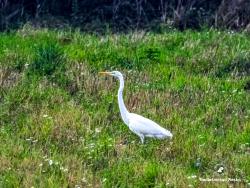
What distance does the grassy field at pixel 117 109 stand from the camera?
9102 millimetres

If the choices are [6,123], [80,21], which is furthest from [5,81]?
[80,21]

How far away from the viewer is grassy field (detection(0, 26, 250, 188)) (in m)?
9.10

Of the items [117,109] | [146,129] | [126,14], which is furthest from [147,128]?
[126,14]

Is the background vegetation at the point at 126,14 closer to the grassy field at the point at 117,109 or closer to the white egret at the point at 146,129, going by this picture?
the grassy field at the point at 117,109

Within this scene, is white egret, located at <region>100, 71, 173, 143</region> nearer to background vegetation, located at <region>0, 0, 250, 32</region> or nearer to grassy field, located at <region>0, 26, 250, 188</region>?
grassy field, located at <region>0, 26, 250, 188</region>

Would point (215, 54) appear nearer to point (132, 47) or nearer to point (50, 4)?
point (132, 47)

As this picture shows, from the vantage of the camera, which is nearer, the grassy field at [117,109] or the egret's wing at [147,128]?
the grassy field at [117,109]

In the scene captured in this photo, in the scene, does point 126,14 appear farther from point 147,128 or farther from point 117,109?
point 147,128

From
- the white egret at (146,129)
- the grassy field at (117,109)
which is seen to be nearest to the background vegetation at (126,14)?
the grassy field at (117,109)

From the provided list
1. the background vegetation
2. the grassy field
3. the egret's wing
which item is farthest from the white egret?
the background vegetation

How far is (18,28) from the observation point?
16094mm

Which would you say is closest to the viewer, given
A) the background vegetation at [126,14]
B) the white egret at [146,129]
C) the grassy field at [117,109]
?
the grassy field at [117,109]

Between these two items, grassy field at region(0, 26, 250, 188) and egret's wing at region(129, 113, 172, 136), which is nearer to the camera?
grassy field at region(0, 26, 250, 188)

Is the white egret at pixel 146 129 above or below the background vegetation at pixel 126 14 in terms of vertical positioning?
below
